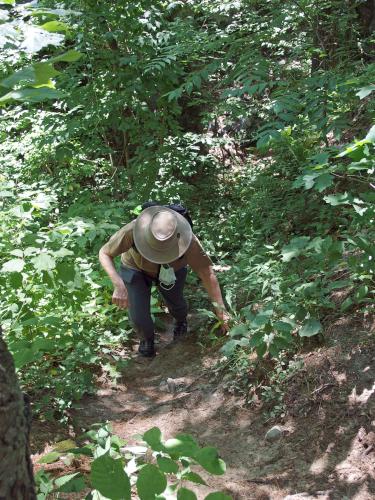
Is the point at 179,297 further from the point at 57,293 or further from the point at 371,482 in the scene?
the point at 371,482

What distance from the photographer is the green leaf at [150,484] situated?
1502 mm

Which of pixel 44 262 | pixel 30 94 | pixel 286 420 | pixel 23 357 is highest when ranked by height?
pixel 30 94

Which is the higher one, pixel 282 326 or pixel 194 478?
pixel 194 478

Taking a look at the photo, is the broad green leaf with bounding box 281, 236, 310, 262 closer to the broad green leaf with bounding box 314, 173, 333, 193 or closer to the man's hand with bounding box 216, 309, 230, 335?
the broad green leaf with bounding box 314, 173, 333, 193

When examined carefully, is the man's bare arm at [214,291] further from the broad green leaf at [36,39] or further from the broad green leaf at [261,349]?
the broad green leaf at [36,39]

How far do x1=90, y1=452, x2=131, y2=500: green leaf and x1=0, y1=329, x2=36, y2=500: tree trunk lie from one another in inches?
8.6

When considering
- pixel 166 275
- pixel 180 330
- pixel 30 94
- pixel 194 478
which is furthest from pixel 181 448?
pixel 180 330

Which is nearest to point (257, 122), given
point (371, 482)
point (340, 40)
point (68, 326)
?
point (340, 40)

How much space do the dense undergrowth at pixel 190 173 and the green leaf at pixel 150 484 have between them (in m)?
1.04

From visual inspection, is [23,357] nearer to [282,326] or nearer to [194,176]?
[282,326]

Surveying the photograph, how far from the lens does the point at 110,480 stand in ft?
5.05

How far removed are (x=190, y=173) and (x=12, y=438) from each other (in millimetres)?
6103

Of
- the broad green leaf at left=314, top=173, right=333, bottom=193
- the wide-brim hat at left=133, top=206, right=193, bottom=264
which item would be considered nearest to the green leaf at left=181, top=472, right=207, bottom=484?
the broad green leaf at left=314, top=173, right=333, bottom=193

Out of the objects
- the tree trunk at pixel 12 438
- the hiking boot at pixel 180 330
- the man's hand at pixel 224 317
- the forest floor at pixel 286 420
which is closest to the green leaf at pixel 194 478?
the tree trunk at pixel 12 438
